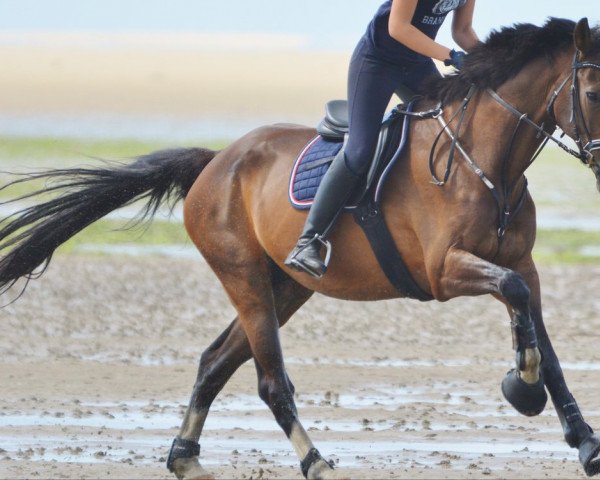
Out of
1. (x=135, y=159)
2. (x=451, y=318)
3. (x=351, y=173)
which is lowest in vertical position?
(x=451, y=318)

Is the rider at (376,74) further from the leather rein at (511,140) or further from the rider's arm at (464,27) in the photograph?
the leather rein at (511,140)

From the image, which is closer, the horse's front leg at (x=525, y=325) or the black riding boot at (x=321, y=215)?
the horse's front leg at (x=525, y=325)

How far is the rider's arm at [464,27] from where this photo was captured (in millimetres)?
7199

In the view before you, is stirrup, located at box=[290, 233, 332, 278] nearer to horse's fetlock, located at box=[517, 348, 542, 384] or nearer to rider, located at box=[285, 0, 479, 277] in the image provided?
rider, located at box=[285, 0, 479, 277]

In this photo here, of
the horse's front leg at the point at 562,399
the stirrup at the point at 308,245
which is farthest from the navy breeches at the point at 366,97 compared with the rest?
the horse's front leg at the point at 562,399

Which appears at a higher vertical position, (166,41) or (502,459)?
(502,459)

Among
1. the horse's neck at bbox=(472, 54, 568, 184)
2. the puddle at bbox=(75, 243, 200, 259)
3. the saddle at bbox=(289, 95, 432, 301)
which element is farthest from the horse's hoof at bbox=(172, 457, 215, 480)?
the puddle at bbox=(75, 243, 200, 259)

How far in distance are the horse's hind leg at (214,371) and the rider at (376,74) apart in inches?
28.3

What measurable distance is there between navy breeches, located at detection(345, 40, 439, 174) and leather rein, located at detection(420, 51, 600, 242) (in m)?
0.21

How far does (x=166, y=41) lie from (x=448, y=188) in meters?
91.8

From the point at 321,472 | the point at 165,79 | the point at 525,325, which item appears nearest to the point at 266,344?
the point at 321,472


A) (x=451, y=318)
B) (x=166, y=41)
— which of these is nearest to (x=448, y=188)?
(x=451, y=318)

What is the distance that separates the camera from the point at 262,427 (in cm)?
848

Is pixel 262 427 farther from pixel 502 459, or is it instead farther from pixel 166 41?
pixel 166 41
